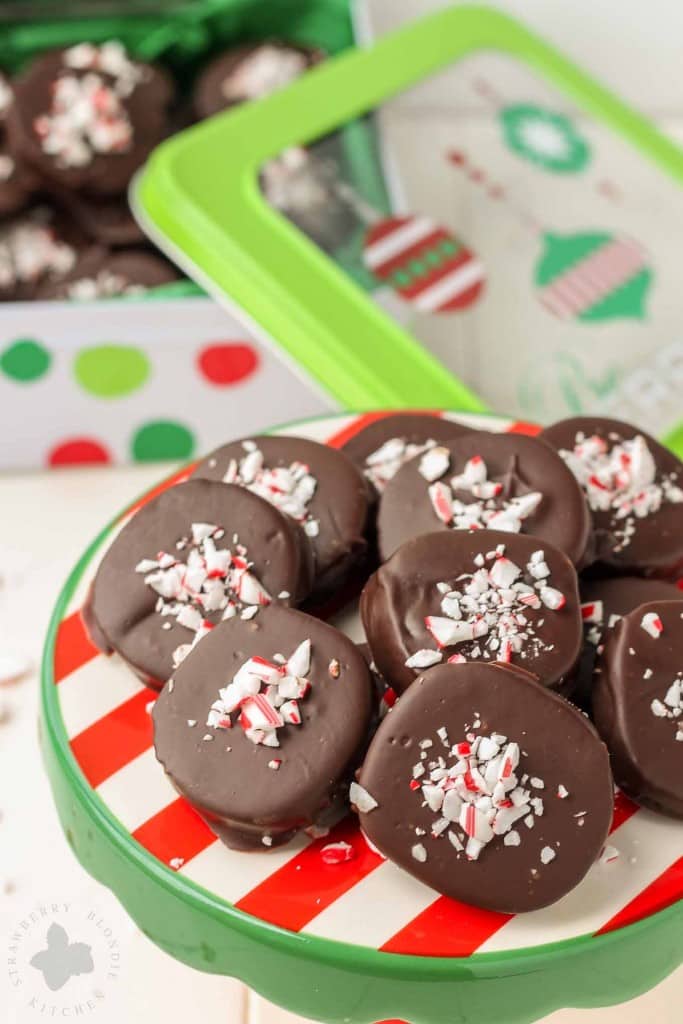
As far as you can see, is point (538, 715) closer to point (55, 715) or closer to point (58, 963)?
point (55, 715)

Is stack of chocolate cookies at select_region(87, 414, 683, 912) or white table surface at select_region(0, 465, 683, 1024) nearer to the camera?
stack of chocolate cookies at select_region(87, 414, 683, 912)

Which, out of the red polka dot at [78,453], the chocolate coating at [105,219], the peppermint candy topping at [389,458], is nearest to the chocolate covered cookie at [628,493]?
the peppermint candy topping at [389,458]

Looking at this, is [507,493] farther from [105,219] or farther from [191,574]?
[105,219]

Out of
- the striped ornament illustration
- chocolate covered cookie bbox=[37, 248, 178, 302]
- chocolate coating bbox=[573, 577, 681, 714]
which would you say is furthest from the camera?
chocolate covered cookie bbox=[37, 248, 178, 302]

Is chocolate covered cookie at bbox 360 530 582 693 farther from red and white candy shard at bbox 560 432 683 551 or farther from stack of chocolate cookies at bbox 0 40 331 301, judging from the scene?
stack of chocolate cookies at bbox 0 40 331 301

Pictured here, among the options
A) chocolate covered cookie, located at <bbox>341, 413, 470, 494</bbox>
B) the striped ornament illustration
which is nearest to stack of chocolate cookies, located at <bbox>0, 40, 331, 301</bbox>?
the striped ornament illustration

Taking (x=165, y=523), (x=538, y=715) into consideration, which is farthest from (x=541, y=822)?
(x=165, y=523)
